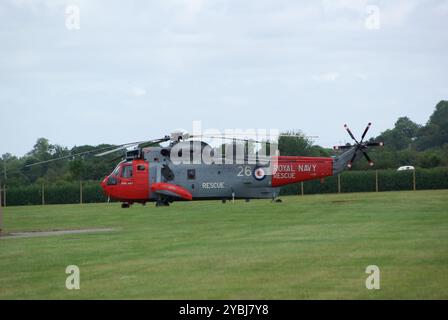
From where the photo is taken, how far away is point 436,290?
566 inches

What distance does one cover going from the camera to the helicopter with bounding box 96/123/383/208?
148ft

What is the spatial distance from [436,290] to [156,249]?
891 centimetres

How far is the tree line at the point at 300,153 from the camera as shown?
3666 inches

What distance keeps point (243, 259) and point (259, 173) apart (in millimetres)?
26781

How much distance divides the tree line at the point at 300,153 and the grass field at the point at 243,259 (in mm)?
11940

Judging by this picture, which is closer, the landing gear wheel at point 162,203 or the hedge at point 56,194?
the landing gear wheel at point 162,203

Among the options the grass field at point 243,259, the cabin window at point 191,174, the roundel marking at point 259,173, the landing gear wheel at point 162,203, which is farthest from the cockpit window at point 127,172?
the grass field at point 243,259

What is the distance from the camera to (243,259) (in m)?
18.7

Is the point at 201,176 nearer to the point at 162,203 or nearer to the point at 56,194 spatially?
the point at 162,203

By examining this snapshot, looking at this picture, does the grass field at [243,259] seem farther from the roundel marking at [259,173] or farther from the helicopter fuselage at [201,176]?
the roundel marking at [259,173]

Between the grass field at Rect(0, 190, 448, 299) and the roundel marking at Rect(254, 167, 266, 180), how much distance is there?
45.8 ft

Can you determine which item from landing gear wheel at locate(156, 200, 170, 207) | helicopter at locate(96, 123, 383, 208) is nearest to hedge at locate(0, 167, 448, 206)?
helicopter at locate(96, 123, 383, 208)
